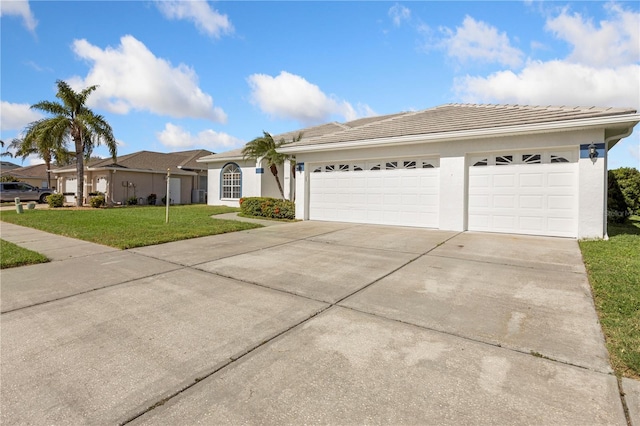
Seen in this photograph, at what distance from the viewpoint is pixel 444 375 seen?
8.55 feet

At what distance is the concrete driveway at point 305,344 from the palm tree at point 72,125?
54.6ft

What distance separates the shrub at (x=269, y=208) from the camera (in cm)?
1398

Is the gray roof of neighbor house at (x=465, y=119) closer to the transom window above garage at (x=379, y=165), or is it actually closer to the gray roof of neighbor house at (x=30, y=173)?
the transom window above garage at (x=379, y=165)

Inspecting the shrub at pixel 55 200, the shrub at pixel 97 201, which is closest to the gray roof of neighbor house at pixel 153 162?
the shrub at pixel 97 201

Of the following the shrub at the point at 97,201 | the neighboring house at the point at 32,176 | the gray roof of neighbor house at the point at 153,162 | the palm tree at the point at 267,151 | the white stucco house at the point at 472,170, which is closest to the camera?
the white stucco house at the point at 472,170

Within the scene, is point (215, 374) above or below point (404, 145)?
below

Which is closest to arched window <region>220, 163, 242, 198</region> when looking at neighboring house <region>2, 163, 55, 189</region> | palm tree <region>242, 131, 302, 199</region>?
palm tree <region>242, 131, 302, 199</region>

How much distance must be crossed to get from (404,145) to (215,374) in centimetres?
976

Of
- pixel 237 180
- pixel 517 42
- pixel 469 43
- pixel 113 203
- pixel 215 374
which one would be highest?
pixel 469 43

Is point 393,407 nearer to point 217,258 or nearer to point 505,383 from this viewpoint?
point 505,383

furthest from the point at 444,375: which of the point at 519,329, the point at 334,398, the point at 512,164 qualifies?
the point at 512,164

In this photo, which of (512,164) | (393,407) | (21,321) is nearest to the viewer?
(393,407)

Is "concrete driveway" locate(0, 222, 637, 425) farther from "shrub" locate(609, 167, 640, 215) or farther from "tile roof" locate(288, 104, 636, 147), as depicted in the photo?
"shrub" locate(609, 167, 640, 215)

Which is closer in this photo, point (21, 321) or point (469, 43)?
point (21, 321)
